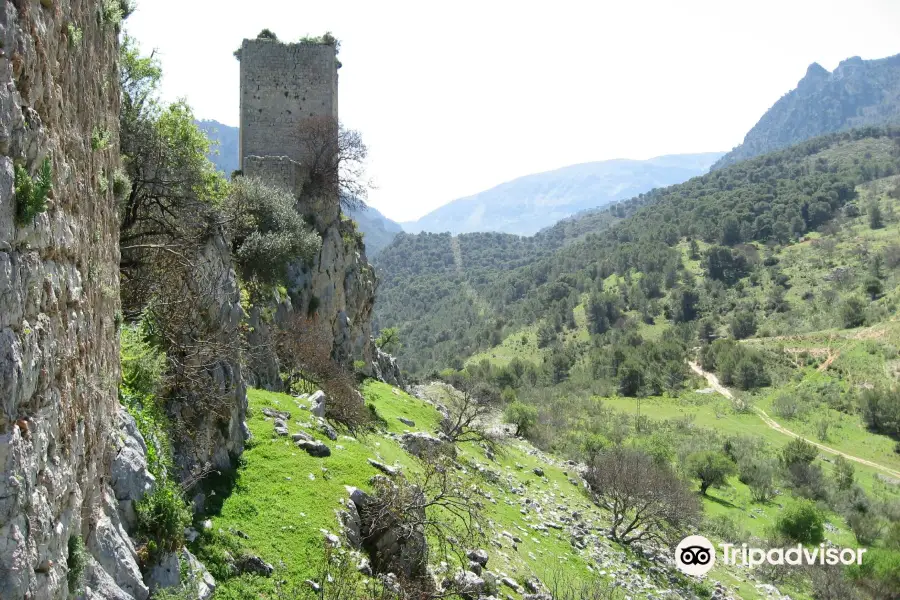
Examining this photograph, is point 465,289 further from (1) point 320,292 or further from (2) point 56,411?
(2) point 56,411

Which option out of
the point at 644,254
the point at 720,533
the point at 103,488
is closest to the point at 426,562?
the point at 103,488

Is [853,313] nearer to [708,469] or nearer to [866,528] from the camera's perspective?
[708,469]

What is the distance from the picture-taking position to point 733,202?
142 m

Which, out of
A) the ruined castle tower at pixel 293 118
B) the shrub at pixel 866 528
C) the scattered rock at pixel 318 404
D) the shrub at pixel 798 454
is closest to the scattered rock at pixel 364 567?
the scattered rock at pixel 318 404

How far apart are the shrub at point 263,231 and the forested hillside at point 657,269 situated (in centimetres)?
7812

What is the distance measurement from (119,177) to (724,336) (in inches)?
4009

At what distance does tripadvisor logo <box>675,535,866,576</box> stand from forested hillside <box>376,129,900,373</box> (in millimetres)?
66238

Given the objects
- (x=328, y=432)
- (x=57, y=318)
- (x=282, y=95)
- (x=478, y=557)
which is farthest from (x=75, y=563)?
(x=282, y=95)

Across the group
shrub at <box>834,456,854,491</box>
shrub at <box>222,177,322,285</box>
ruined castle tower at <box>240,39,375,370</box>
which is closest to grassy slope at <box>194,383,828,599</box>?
ruined castle tower at <box>240,39,375,370</box>

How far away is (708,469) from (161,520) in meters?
41.9

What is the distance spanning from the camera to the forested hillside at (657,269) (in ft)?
381

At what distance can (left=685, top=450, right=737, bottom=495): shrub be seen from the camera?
42.6 meters

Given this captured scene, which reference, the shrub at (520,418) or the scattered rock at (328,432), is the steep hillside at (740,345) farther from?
the scattered rock at (328,432)

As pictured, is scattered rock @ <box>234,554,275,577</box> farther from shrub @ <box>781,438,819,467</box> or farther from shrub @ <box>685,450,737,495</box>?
shrub @ <box>781,438,819,467</box>
